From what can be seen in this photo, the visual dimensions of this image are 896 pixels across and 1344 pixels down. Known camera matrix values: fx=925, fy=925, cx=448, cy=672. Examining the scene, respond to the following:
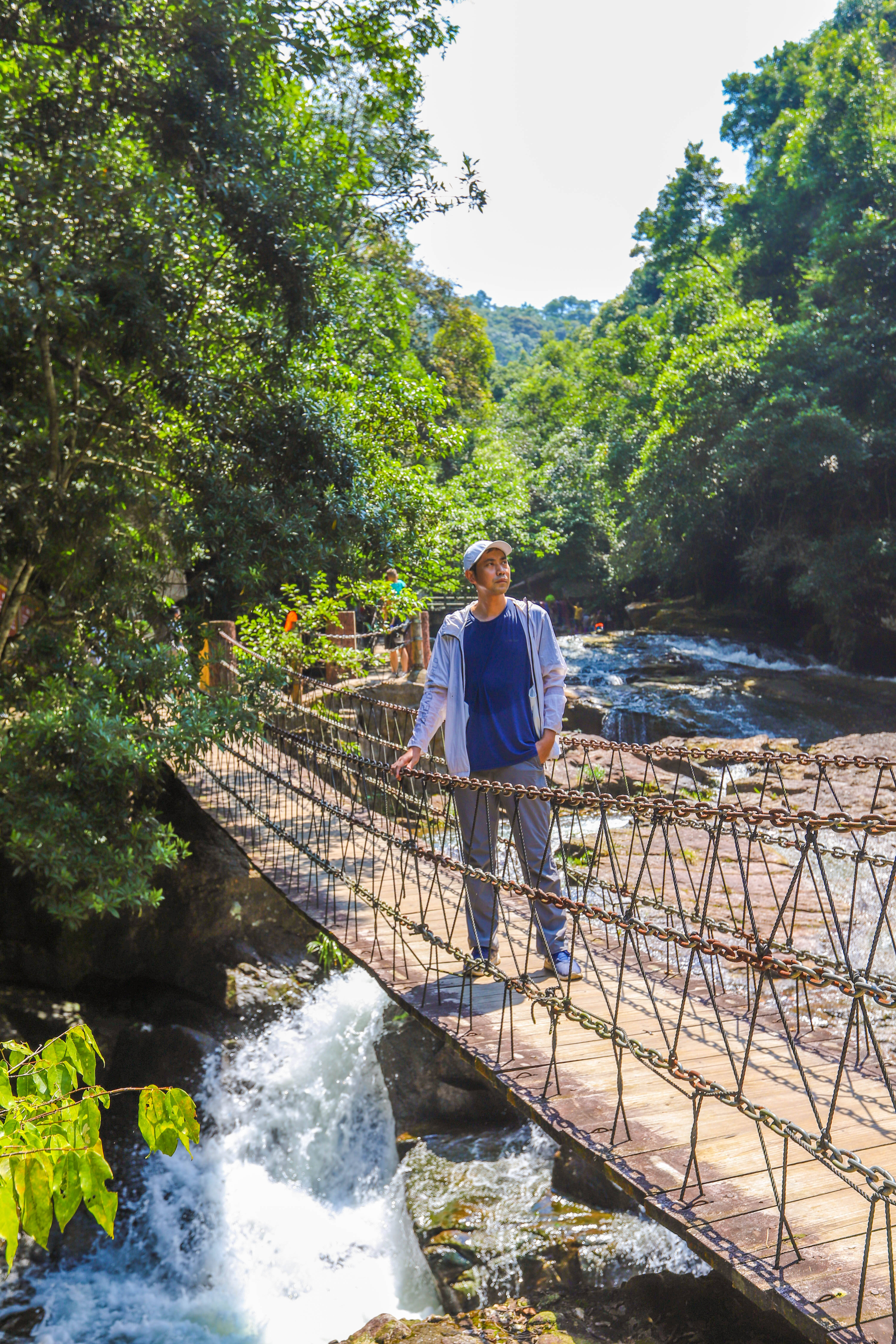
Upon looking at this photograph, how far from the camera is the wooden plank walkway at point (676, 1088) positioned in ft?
6.26

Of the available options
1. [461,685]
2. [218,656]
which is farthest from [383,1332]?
[218,656]

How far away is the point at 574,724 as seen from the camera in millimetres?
12969

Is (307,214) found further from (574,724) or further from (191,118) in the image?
(574,724)

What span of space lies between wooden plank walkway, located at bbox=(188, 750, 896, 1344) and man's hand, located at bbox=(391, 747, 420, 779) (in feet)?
2.23

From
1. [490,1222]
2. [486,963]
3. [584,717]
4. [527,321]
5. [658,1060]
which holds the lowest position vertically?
[490,1222]

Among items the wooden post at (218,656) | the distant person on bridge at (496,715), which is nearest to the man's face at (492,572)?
the distant person on bridge at (496,715)

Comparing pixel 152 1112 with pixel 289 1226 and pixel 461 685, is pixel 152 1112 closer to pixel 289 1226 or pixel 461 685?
pixel 461 685

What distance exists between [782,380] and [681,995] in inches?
604

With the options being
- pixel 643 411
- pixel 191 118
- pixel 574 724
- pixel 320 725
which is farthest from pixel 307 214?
pixel 643 411

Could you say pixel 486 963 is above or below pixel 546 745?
below

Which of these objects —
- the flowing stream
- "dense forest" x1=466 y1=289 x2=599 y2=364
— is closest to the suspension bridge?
the flowing stream

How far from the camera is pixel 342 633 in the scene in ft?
31.2

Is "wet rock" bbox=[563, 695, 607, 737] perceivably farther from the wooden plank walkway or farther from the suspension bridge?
the wooden plank walkway

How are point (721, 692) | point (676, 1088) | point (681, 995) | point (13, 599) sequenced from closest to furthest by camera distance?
1. point (676, 1088)
2. point (681, 995)
3. point (13, 599)
4. point (721, 692)
